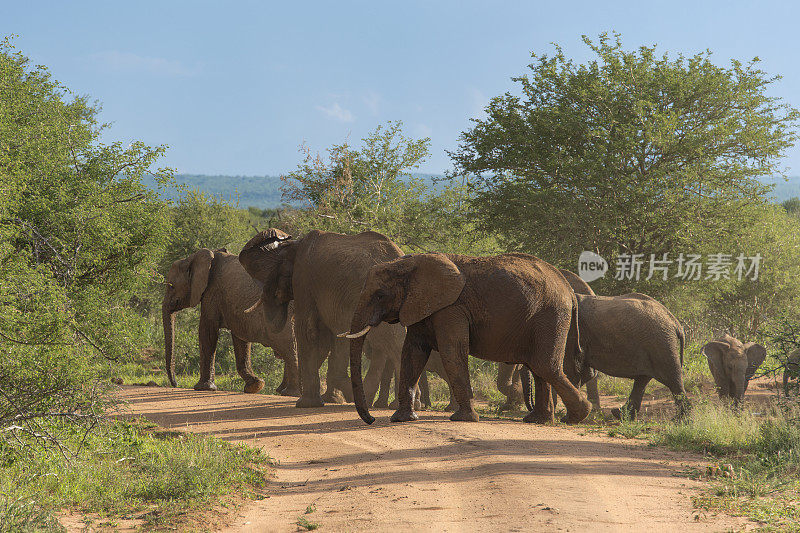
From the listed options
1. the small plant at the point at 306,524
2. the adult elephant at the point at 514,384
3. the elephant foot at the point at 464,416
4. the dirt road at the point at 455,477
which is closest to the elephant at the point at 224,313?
the dirt road at the point at 455,477

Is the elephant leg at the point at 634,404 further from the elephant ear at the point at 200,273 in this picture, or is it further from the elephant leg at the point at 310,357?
the elephant ear at the point at 200,273

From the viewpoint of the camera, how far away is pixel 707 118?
22438mm

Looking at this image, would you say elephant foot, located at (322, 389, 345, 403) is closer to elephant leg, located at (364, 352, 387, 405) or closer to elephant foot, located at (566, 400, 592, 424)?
elephant leg, located at (364, 352, 387, 405)

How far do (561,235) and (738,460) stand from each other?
1332 centimetres

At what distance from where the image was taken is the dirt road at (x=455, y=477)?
21.4 feet

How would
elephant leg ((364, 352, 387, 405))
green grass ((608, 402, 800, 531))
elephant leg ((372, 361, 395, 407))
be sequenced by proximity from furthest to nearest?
elephant leg ((372, 361, 395, 407)), elephant leg ((364, 352, 387, 405)), green grass ((608, 402, 800, 531))

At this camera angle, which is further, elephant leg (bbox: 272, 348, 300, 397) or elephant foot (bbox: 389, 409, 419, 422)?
elephant leg (bbox: 272, 348, 300, 397)

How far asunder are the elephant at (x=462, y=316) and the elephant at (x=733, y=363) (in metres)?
6.24

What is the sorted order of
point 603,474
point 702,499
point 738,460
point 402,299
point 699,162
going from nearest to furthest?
1. point 702,499
2. point 603,474
3. point 738,460
4. point 402,299
5. point 699,162

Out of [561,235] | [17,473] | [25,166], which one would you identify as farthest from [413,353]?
[561,235]

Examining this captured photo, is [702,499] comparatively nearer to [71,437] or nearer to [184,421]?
[71,437]

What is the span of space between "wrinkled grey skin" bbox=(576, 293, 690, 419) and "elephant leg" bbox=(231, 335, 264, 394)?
698cm

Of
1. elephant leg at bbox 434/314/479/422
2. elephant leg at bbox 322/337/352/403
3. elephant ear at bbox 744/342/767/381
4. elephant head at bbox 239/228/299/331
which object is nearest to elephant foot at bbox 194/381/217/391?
elephant leg at bbox 322/337/352/403

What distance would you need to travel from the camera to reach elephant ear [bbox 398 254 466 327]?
→ 34.4 feet
